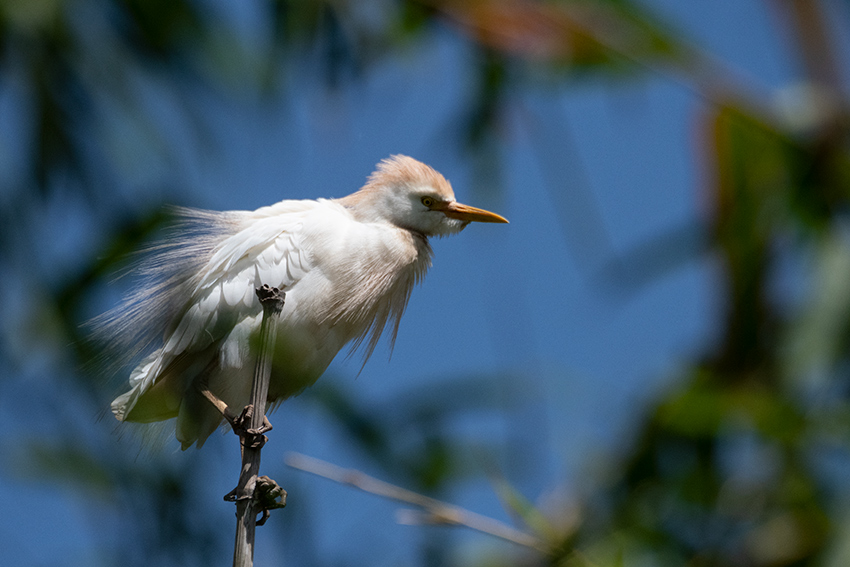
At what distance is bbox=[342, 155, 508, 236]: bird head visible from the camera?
183 centimetres

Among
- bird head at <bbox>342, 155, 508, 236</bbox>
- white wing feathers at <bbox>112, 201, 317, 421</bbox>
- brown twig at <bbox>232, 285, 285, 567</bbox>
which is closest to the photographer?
brown twig at <bbox>232, 285, 285, 567</bbox>

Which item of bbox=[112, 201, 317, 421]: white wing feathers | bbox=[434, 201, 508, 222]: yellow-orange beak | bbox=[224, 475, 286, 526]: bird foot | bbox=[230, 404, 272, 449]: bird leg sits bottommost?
bbox=[224, 475, 286, 526]: bird foot

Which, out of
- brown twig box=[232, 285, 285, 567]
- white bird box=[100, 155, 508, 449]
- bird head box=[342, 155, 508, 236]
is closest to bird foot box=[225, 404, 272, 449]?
brown twig box=[232, 285, 285, 567]

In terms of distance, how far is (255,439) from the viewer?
3.89 feet

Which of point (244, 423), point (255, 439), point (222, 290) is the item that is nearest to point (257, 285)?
point (222, 290)

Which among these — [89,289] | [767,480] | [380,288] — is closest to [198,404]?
[380,288]

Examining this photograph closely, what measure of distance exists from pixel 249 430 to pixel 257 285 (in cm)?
53

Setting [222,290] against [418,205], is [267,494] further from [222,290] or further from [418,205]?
[418,205]

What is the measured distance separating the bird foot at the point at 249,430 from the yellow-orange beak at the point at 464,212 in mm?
712

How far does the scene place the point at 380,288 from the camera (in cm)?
174

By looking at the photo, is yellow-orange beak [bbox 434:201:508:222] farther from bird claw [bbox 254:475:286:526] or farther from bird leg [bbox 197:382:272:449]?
bird claw [bbox 254:475:286:526]

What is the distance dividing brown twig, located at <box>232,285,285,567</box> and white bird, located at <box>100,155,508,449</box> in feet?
1.20

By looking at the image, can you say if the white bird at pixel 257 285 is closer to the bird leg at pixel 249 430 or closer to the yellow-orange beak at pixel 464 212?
the yellow-orange beak at pixel 464 212

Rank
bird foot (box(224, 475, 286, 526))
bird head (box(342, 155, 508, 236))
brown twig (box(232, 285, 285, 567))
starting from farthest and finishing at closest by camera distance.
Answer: bird head (box(342, 155, 508, 236)) → bird foot (box(224, 475, 286, 526)) → brown twig (box(232, 285, 285, 567))
